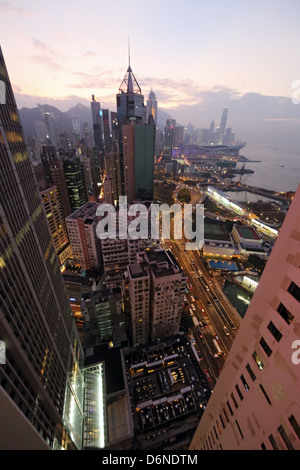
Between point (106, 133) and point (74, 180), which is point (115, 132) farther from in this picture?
point (74, 180)

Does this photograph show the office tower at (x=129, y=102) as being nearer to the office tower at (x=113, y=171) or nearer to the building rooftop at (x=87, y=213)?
the office tower at (x=113, y=171)

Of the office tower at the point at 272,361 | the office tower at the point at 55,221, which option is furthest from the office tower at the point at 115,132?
the office tower at the point at 272,361

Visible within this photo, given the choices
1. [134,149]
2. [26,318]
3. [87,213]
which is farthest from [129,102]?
[26,318]

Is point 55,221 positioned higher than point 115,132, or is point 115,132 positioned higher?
point 115,132

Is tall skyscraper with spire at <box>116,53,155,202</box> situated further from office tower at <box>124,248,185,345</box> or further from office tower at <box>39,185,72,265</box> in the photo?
office tower at <box>124,248,185,345</box>
